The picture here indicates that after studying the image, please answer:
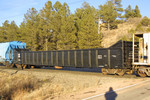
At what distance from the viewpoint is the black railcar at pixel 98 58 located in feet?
48.7

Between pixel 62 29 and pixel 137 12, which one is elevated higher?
pixel 137 12

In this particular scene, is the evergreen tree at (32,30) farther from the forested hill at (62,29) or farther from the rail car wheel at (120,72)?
the rail car wheel at (120,72)

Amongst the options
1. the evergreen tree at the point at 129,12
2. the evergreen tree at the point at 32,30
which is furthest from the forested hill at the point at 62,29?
the evergreen tree at the point at 129,12

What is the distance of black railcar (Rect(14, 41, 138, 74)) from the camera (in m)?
14.9

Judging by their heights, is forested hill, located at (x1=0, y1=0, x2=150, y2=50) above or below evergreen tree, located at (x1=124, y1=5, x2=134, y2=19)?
below

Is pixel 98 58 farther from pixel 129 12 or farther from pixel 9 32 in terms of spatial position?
pixel 129 12

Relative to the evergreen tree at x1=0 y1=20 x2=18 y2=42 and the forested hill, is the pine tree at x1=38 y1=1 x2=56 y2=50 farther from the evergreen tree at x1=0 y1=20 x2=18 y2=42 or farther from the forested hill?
the evergreen tree at x1=0 y1=20 x2=18 y2=42

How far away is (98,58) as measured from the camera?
1605cm

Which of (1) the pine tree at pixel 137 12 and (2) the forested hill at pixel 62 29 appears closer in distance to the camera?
(2) the forested hill at pixel 62 29

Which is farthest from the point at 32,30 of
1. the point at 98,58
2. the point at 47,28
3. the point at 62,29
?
the point at 98,58

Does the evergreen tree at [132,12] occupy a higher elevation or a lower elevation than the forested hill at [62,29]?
higher

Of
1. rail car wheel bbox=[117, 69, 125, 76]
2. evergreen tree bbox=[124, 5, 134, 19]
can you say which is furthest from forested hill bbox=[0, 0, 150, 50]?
rail car wheel bbox=[117, 69, 125, 76]

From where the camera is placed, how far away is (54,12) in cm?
4097

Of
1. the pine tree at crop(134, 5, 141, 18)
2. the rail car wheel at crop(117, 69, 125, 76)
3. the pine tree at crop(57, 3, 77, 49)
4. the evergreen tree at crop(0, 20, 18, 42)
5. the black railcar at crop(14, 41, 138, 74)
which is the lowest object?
the rail car wheel at crop(117, 69, 125, 76)
